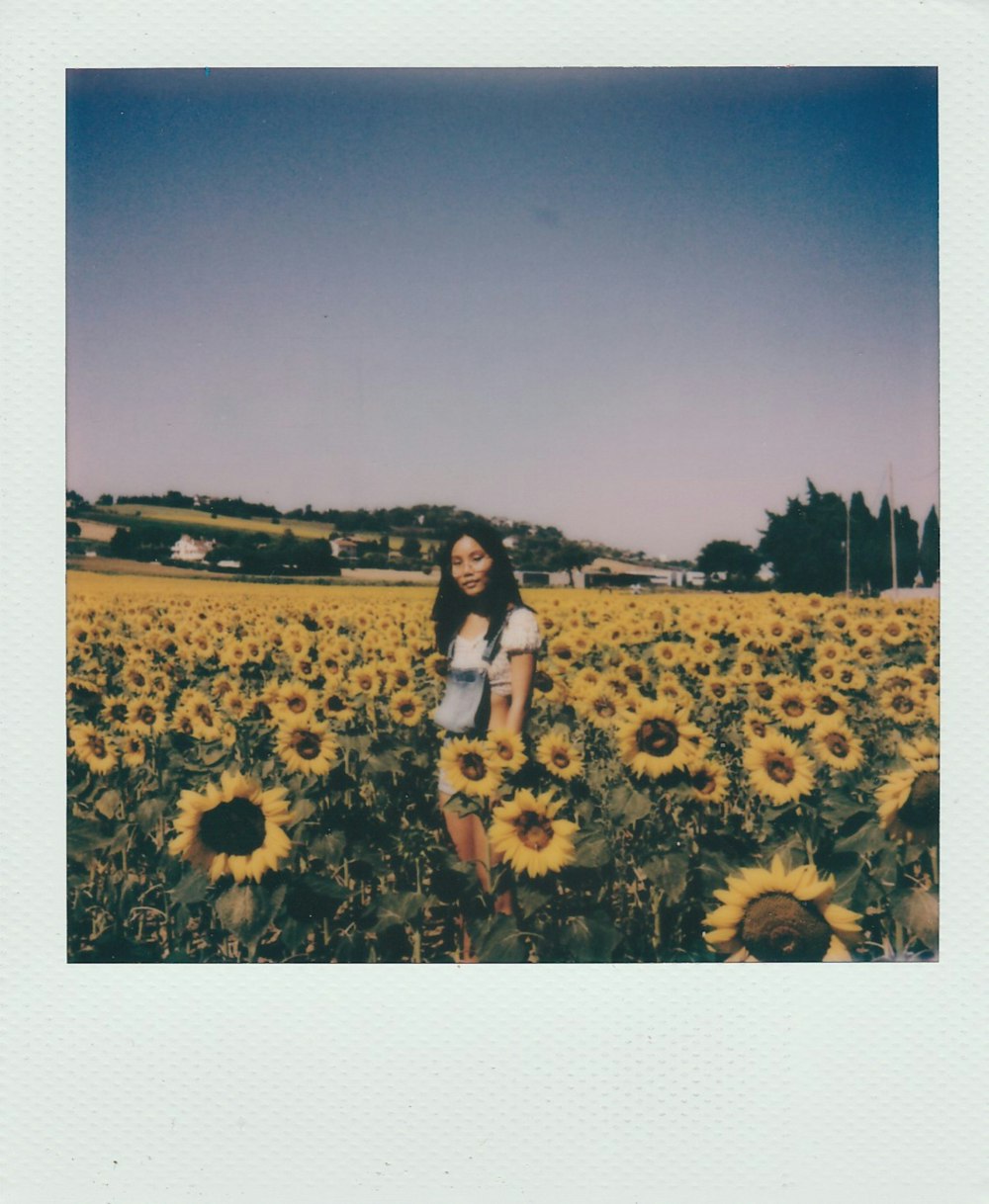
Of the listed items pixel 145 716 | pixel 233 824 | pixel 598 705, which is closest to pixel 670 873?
pixel 598 705

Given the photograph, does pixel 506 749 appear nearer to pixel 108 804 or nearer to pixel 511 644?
pixel 511 644

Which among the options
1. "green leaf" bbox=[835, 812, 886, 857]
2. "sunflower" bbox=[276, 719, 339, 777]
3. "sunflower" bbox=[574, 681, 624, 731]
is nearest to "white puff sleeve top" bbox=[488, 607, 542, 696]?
"sunflower" bbox=[574, 681, 624, 731]

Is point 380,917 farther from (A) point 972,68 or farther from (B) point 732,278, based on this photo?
(A) point 972,68

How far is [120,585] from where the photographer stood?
175 cm

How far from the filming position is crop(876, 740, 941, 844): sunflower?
5.74ft

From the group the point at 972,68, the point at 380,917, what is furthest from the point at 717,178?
the point at 380,917

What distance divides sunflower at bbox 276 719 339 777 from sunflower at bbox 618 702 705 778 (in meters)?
0.69

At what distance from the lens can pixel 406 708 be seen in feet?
6.02

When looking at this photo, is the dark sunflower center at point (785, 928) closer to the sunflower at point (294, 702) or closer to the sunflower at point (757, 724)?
the sunflower at point (757, 724)

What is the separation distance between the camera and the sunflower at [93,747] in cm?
177

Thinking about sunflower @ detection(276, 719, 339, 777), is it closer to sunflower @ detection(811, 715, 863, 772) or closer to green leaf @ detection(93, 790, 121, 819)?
green leaf @ detection(93, 790, 121, 819)
